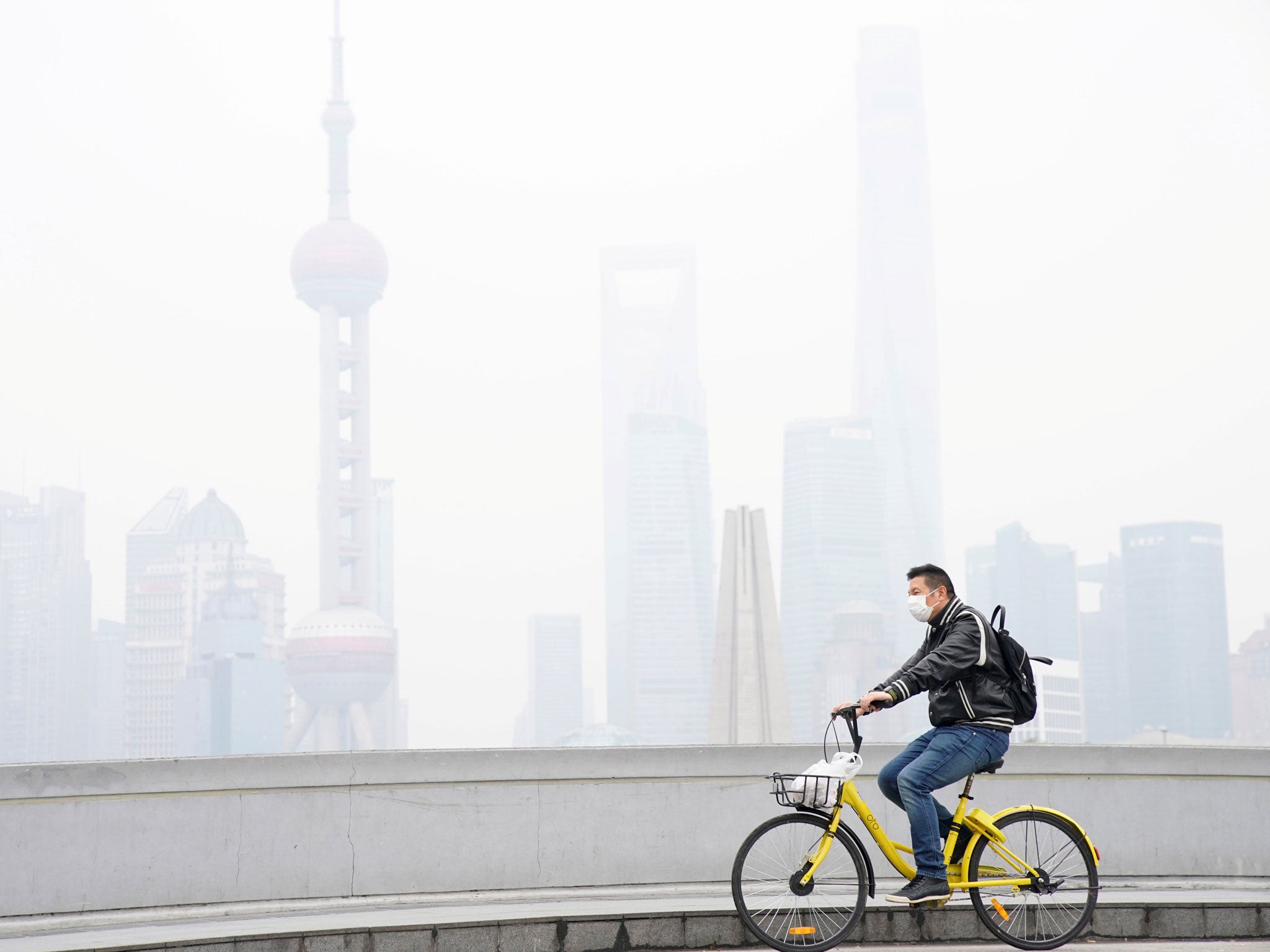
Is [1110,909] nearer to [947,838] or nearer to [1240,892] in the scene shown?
[947,838]

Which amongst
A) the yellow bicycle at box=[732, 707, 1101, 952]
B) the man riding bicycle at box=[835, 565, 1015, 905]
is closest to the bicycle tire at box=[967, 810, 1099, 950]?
the yellow bicycle at box=[732, 707, 1101, 952]

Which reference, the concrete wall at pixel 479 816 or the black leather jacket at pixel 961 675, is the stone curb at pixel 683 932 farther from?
the concrete wall at pixel 479 816

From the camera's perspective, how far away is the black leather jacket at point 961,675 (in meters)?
7.11

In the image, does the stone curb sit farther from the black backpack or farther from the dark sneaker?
the black backpack

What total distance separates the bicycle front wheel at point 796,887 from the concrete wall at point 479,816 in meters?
2.86

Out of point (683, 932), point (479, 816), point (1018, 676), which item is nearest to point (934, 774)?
point (1018, 676)

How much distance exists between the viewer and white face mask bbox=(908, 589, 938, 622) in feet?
24.1

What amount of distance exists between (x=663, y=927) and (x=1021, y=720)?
2135 millimetres

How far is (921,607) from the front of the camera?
738 centimetres

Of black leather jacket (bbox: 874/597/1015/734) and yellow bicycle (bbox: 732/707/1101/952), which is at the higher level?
black leather jacket (bbox: 874/597/1015/734)

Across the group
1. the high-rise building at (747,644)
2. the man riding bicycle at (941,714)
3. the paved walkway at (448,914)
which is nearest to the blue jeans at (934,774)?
the man riding bicycle at (941,714)

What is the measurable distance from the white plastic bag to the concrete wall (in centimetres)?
287

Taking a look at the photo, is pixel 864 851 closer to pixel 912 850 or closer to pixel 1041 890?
pixel 912 850

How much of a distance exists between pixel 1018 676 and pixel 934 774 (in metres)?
0.65
